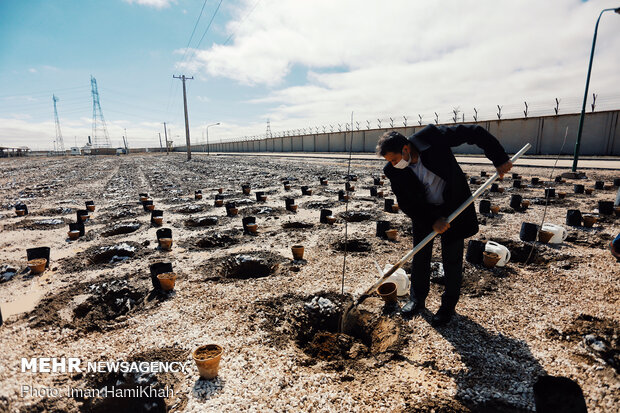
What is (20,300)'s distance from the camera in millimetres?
3953

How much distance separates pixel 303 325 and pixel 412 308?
1328mm

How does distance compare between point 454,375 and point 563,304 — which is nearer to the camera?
point 454,375

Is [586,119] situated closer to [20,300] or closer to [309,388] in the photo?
[309,388]

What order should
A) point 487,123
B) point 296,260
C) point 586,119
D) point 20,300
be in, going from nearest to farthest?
point 20,300 → point 296,260 → point 586,119 → point 487,123

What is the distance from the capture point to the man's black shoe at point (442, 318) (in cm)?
312

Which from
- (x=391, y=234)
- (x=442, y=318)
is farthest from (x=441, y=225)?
(x=391, y=234)

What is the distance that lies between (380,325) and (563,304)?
230 centimetres

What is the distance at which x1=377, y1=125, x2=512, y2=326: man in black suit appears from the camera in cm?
277

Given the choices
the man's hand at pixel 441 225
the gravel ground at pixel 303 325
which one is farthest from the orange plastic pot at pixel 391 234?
the man's hand at pixel 441 225

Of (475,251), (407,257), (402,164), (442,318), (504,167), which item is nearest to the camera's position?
(402,164)

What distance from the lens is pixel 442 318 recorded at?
312 centimetres

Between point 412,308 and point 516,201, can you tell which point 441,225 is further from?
point 516,201

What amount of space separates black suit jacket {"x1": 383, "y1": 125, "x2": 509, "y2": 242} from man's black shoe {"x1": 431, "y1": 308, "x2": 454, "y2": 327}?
0.86 m

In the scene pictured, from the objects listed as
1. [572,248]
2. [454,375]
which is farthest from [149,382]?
[572,248]
